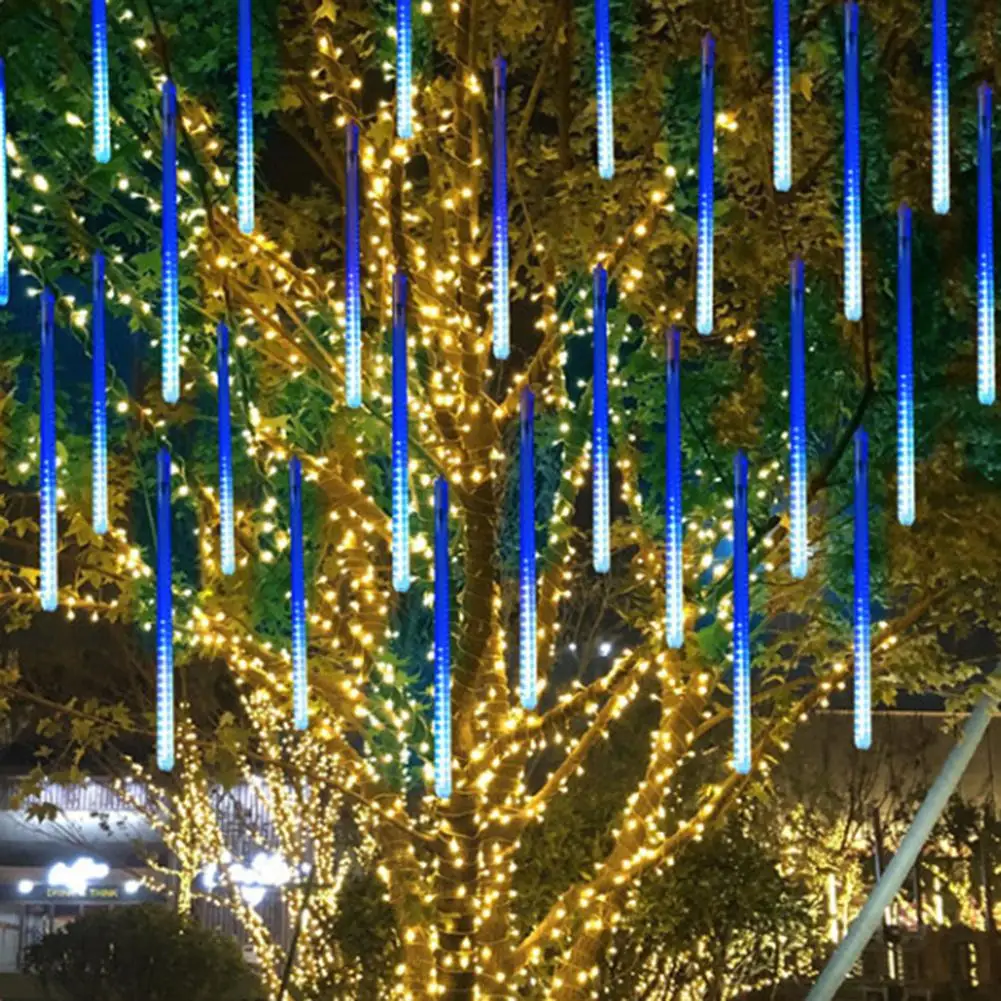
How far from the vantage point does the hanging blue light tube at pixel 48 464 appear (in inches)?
210

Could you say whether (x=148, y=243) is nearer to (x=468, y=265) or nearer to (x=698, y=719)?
(x=468, y=265)

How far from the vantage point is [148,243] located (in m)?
6.81

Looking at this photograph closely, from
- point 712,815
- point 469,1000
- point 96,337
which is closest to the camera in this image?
point 96,337

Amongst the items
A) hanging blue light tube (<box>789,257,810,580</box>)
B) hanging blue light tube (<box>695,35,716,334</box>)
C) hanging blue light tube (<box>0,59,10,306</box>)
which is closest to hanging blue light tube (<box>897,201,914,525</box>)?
hanging blue light tube (<box>789,257,810,580</box>)

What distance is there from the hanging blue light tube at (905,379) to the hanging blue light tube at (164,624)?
2.36 metres

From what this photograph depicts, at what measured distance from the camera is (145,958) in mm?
16719

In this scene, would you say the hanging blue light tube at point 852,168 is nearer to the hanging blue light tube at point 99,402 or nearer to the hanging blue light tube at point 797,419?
the hanging blue light tube at point 797,419

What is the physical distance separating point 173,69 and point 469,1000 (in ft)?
12.6

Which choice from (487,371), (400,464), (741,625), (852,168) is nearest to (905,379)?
(852,168)

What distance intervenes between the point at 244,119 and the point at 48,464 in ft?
4.26

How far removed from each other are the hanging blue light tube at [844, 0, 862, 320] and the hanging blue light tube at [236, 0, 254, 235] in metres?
1.87

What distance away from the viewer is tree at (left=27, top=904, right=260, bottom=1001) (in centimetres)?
1662

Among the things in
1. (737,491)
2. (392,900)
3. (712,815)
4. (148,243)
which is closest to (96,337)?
(148,243)

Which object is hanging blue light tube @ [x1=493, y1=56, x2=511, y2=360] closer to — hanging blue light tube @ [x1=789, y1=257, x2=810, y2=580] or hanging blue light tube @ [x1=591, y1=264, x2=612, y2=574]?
hanging blue light tube @ [x1=591, y1=264, x2=612, y2=574]
